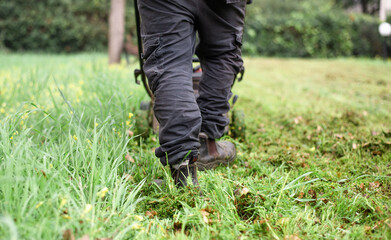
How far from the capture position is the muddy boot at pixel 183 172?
1672mm

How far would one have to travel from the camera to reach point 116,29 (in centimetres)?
936

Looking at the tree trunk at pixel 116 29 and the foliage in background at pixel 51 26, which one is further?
the foliage in background at pixel 51 26

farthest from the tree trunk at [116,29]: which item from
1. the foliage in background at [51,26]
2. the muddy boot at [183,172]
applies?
the muddy boot at [183,172]

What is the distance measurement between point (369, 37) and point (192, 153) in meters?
14.9

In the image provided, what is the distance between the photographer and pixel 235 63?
200 centimetres

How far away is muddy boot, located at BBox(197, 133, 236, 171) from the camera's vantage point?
209cm

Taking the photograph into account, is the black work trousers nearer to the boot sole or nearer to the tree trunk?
the boot sole

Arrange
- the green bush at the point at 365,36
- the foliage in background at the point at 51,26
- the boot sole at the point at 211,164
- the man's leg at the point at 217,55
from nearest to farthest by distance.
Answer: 1. the man's leg at the point at 217,55
2. the boot sole at the point at 211,164
3. the green bush at the point at 365,36
4. the foliage in background at the point at 51,26

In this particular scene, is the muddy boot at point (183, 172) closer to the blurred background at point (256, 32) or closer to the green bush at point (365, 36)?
the blurred background at point (256, 32)

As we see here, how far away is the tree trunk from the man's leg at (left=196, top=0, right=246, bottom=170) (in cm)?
774

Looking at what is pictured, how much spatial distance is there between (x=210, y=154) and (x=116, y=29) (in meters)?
8.11

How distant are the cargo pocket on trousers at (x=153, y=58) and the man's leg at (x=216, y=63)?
30 centimetres

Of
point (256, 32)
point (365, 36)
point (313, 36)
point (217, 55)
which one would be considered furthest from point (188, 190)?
point (365, 36)

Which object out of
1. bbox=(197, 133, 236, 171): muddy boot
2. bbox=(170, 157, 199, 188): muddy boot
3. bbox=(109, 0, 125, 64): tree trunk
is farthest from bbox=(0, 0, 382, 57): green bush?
bbox=(170, 157, 199, 188): muddy boot
